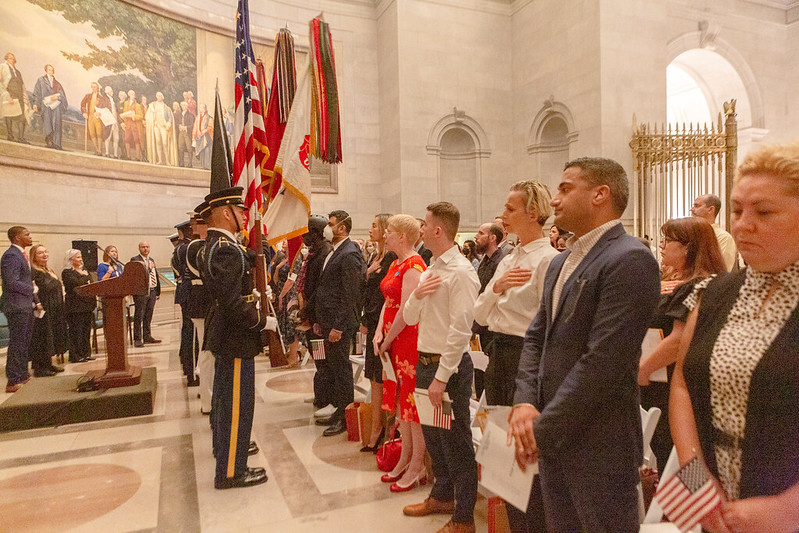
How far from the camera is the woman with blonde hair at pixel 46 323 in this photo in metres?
7.38

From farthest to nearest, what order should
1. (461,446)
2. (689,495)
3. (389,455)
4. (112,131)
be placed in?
(112,131) < (389,455) < (461,446) < (689,495)

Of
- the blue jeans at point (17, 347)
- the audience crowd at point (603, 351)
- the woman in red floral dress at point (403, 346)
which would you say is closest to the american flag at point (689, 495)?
the audience crowd at point (603, 351)

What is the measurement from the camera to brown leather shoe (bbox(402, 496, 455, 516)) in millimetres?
3170

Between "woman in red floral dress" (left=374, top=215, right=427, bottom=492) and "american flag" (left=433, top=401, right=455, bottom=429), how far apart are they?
32cm

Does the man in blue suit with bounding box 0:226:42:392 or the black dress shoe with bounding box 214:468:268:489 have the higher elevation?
the man in blue suit with bounding box 0:226:42:392

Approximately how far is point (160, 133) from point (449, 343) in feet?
40.7

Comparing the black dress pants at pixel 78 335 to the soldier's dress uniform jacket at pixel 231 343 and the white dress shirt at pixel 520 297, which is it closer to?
the soldier's dress uniform jacket at pixel 231 343

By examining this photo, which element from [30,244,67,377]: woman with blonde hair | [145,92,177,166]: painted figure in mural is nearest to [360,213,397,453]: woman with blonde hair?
[30,244,67,377]: woman with blonde hair

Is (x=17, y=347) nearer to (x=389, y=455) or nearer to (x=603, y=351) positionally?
(x=389, y=455)

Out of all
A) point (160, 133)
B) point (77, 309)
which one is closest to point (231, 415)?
point (77, 309)

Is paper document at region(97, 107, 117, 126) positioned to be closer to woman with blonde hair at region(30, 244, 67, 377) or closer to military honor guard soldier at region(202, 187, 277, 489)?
woman with blonde hair at region(30, 244, 67, 377)

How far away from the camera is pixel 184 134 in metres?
13.3

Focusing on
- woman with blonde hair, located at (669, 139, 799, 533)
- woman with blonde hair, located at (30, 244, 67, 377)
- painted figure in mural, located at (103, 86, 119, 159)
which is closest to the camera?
woman with blonde hair, located at (669, 139, 799, 533)

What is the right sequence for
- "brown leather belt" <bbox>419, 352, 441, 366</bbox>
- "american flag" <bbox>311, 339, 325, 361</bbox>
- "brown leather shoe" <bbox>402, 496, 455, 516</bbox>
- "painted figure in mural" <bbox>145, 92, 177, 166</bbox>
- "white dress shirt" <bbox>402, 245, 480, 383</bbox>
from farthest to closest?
"painted figure in mural" <bbox>145, 92, 177, 166</bbox>, "american flag" <bbox>311, 339, 325, 361</bbox>, "brown leather shoe" <bbox>402, 496, 455, 516</bbox>, "brown leather belt" <bbox>419, 352, 441, 366</bbox>, "white dress shirt" <bbox>402, 245, 480, 383</bbox>
